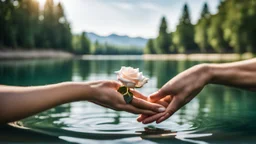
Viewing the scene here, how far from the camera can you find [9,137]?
3.30 m

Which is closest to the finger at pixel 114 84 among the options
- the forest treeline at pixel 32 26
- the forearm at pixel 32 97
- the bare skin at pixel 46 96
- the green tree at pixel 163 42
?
the bare skin at pixel 46 96

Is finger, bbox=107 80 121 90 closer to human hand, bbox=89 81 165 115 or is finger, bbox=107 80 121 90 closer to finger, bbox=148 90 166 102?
human hand, bbox=89 81 165 115

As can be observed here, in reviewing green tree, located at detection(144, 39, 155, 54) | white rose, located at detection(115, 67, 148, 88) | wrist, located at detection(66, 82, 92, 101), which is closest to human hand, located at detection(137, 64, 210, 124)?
white rose, located at detection(115, 67, 148, 88)

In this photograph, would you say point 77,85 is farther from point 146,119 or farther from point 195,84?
point 195,84

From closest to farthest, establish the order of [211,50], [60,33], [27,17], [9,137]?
[9,137] < [27,17] < [211,50] < [60,33]

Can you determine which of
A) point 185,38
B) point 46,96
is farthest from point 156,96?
point 185,38

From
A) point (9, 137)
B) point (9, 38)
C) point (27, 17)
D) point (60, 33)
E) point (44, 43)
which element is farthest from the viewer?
point (60, 33)

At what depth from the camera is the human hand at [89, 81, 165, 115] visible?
3.53 m

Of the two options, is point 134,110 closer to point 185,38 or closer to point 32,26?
point 32,26

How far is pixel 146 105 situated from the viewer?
3748 millimetres

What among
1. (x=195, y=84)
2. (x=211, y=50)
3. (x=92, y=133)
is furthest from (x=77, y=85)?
(x=211, y=50)

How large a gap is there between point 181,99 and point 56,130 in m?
1.10

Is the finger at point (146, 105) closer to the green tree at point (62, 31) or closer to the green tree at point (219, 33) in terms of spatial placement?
the green tree at point (219, 33)

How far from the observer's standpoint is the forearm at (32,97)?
329 centimetres
